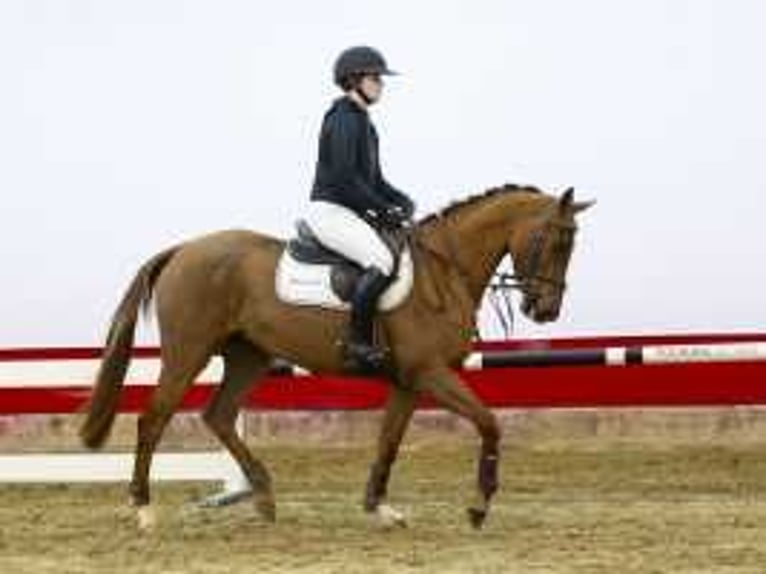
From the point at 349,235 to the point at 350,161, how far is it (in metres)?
0.34

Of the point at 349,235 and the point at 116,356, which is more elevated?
the point at 349,235

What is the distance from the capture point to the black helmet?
31.7 ft

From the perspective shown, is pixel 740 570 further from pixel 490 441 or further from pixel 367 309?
pixel 367 309

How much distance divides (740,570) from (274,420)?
727 centimetres

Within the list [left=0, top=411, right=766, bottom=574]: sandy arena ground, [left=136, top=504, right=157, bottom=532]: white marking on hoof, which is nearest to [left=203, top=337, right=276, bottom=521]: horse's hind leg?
[left=0, top=411, right=766, bottom=574]: sandy arena ground

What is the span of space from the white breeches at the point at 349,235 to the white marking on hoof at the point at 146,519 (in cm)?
148

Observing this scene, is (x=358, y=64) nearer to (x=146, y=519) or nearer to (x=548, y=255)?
(x=548, y=255)

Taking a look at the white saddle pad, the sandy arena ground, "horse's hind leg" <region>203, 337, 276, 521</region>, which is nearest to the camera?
the sandy arena ground

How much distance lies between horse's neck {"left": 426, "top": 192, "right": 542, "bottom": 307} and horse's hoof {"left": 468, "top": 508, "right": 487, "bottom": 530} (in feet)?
3.08

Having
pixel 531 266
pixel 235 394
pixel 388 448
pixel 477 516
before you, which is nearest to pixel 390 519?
pixel 388 448

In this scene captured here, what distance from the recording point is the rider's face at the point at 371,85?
9648 mm

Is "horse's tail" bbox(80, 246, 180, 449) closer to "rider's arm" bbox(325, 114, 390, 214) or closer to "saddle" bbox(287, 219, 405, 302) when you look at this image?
"saddle" bbox(287, 219, 405, 302)

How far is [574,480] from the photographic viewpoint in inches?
500

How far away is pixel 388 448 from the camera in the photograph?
390 inches
